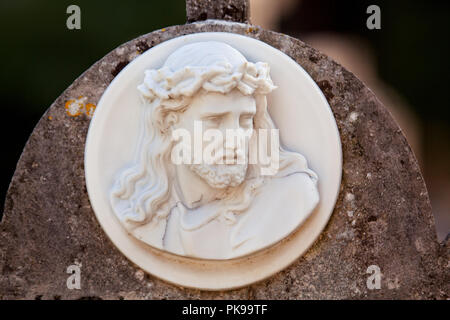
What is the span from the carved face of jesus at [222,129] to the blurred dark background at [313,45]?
292cm

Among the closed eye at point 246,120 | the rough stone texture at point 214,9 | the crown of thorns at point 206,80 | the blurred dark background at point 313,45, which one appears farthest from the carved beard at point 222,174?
the blurred dark background at point 313,45

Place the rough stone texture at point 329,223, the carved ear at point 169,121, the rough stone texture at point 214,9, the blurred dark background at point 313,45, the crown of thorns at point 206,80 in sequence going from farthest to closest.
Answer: the blurred dark background at point 313,45, the rough stone texture at point 214,9, the rough stone texture at point 329,223, the carved ear at point 169,121, the crown of thorns at point 206,80

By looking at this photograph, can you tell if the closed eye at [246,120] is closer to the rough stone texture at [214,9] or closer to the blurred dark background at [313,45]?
the rough stone texture at [214,9]

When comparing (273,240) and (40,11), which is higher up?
(40,11)

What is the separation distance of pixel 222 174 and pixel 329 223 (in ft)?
1.42

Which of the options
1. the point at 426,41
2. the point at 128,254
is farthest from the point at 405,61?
the point at 128,254

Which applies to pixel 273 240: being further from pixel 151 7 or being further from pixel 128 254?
pixel 151 7

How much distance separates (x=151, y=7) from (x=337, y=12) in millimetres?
1575

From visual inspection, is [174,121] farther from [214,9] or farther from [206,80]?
[214,9]

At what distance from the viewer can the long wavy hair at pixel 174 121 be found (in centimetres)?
262

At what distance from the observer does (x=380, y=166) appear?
111 inches

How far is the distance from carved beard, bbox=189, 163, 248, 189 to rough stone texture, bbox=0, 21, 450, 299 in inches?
14.9

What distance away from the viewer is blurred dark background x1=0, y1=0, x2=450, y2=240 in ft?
18.6

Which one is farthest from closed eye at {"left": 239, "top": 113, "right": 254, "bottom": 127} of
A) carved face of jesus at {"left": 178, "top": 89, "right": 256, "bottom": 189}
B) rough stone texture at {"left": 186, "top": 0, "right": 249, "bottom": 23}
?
rough stone texture at {"left": 186, "top": 0, "right": 249, "bottom": 23}
